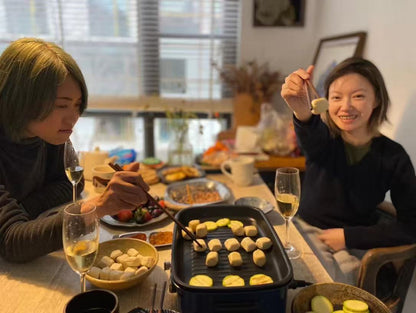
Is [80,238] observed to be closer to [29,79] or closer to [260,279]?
[260,279]

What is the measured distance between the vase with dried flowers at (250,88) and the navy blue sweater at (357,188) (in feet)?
3.74

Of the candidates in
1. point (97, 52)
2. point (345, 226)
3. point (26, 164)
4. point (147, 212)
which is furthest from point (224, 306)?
point (97, 52)

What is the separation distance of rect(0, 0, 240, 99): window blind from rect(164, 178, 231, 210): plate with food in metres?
Answer: 1.43

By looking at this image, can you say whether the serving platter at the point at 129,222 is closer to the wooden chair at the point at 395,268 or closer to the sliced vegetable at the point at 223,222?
the sliced vegetable at the point at 223,222

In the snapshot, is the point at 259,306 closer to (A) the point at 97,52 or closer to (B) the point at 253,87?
(B) the point at 253,87

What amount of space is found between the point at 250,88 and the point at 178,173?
1203 millimetres

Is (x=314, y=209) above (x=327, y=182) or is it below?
below

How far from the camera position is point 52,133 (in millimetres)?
1164

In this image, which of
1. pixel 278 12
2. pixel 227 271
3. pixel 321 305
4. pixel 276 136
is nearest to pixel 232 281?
pixel 227 271

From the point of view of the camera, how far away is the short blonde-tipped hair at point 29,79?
1061mm

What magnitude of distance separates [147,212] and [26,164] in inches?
17.1

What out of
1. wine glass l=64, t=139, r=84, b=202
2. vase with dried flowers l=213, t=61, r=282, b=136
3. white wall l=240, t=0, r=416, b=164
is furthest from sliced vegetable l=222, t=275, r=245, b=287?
vase with dried flowers l=213, t=61, r=282, b=136

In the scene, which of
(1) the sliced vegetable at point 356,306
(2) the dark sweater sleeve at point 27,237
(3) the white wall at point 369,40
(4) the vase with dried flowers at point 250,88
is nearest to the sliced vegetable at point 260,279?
(1) the sliced vegetable at point 356,306

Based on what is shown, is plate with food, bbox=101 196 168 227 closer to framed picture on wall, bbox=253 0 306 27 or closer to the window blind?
the window blind
